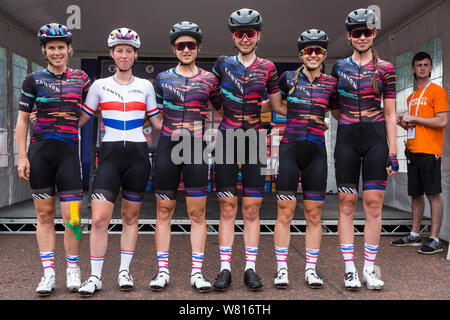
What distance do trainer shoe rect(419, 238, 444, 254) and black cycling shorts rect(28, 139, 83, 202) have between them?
3.75 metres

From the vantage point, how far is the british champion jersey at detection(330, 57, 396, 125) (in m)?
3.01

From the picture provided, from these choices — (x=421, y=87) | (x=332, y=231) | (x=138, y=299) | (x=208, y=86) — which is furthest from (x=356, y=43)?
(x=332, y=231)

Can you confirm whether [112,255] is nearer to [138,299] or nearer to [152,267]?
[152,267]

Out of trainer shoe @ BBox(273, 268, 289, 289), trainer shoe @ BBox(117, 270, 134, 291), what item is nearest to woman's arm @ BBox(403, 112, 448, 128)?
trainer shoe @ BBox(273, 268, 289, 289)

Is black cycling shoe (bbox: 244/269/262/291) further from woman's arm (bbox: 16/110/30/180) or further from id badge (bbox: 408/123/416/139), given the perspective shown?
id badge (bbox: 408/123/416/139)

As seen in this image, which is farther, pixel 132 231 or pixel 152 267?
pixel 152 267

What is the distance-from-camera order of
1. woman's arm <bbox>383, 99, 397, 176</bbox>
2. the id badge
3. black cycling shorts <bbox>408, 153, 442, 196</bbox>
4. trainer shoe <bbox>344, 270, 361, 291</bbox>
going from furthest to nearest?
1. the id badge
2. black cycling shorts <bbox>408, 153, 442, 196</bbox>
3. woman's arm <bbox>383, 99, 397, 176</bbox>
4. trainer shoe <bbox>344, 270, 361, 291</bbox>

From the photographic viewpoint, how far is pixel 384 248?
14.9 ft

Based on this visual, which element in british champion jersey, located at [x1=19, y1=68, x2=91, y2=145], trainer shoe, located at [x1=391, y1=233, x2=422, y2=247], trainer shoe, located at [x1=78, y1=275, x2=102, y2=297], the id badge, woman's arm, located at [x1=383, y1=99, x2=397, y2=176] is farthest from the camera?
trainer shoe, located at [x1=391, y1=233, x2=422, y2=247]

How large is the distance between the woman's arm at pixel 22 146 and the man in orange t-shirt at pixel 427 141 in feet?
13.2

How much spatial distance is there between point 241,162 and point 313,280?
111cm

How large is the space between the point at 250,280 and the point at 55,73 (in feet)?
7.32

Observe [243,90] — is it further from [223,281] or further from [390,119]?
[223,281]

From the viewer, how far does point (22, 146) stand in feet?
9.39
